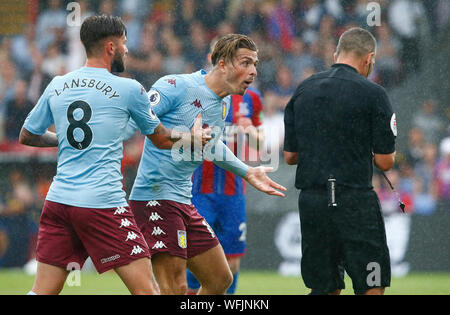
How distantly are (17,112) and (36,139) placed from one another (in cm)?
785

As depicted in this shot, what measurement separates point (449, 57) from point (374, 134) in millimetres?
8978

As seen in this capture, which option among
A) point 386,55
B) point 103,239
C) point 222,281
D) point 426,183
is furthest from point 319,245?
point 386,55

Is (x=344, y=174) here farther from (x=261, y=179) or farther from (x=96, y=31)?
(x=96, y=31)

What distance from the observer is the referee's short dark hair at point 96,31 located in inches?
193

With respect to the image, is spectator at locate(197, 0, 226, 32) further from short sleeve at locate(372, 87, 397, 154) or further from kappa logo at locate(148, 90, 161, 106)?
short sleeve at locate(372, 87, 397, 154)

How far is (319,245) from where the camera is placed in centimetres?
511

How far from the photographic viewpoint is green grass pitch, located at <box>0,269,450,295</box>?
9.13m

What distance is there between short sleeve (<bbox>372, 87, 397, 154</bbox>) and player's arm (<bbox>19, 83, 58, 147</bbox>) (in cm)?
206

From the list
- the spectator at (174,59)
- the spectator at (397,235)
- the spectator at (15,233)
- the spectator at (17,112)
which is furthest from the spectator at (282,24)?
the spectator at (15,233)

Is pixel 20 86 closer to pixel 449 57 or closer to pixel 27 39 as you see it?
pixel 27 39

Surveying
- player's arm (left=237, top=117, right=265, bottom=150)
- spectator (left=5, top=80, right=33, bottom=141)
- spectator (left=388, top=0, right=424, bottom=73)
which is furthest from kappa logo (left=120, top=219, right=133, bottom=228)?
spectator (left=388, top=0, right=424, bottom=73)

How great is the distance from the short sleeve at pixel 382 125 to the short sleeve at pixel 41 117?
206 centimetres

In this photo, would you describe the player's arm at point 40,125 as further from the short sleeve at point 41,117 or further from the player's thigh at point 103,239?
the player's thigh at point 103,239
